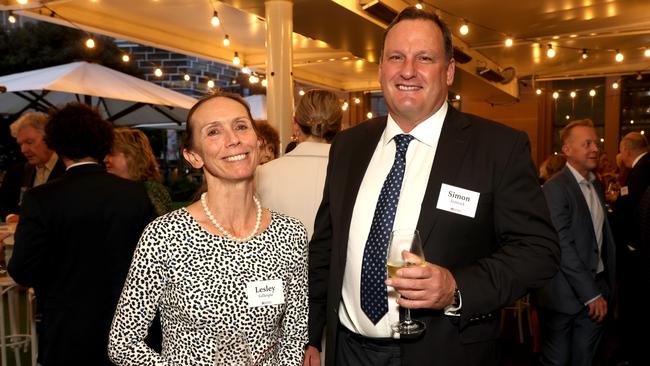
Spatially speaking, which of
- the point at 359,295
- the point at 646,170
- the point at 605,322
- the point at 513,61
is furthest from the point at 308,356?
the point at 513,61

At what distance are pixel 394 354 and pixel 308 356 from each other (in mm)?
385

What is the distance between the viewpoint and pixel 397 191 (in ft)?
6.18

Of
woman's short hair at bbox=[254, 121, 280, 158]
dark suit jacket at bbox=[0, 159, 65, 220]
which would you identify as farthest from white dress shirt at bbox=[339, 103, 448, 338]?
dark suit jacket at bbox=[0, 159, 65, 220]

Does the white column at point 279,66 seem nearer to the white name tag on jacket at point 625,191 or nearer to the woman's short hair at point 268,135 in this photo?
the woman's short hair at point 268,135

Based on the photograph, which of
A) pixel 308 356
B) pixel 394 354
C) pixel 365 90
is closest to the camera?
pixel 394 354

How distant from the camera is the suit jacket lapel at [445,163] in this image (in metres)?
1.78

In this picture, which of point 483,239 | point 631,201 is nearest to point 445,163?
point 483,239

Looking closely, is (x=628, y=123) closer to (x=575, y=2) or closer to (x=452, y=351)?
(x=575, y=2)

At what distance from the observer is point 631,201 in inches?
206

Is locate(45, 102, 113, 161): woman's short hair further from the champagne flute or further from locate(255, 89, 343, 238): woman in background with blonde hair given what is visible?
the champagne flute

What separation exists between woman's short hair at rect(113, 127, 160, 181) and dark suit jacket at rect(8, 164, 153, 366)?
0.98 metres

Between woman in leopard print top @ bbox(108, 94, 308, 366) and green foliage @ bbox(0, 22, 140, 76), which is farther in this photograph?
green foliage @ bbox(0, 22, 140, 76)

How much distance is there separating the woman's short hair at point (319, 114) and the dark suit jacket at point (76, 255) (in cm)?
96

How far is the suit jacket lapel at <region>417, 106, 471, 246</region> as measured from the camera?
5.84 ft
